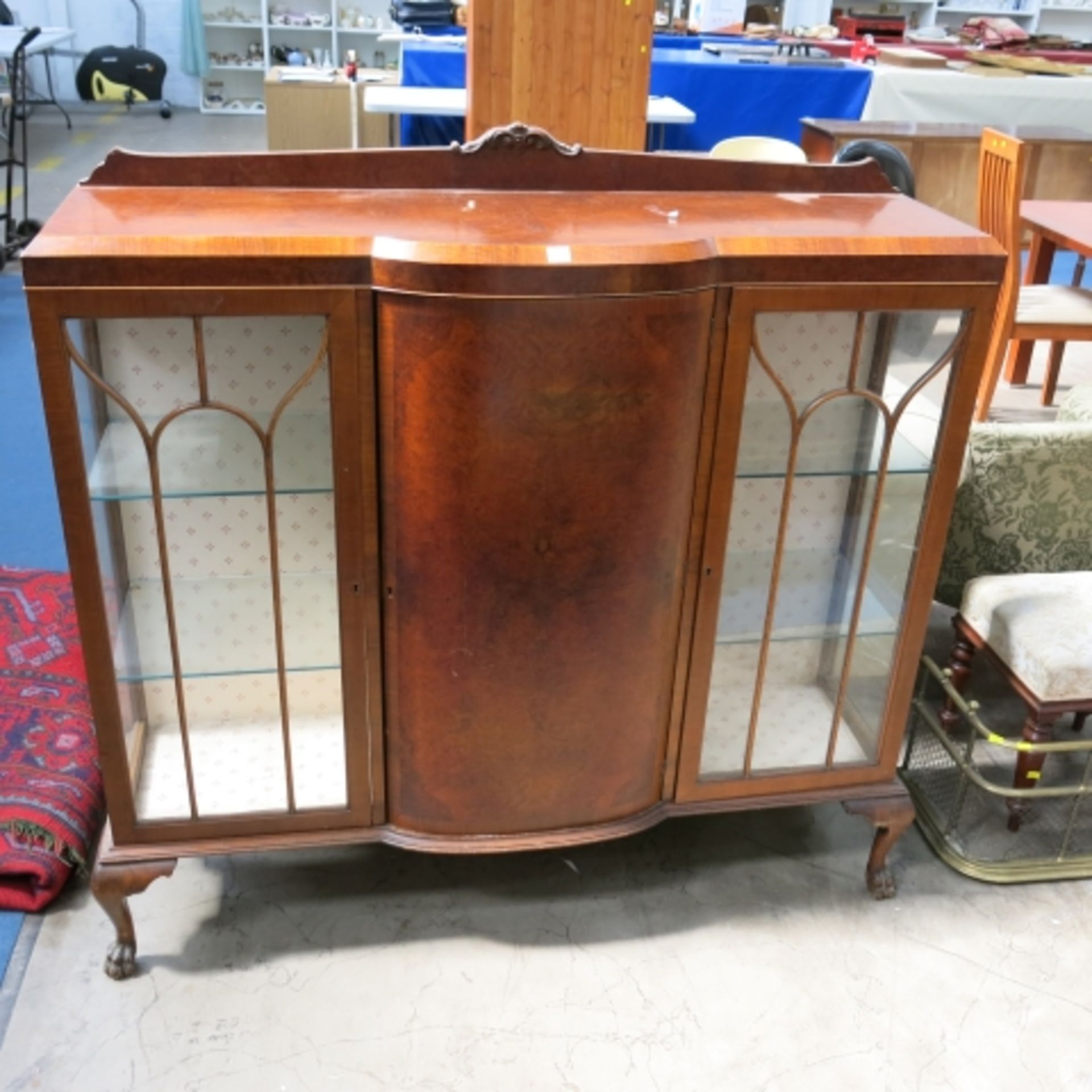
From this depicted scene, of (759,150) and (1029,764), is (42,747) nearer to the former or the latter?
(1029,764)

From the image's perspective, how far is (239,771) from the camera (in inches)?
65.6

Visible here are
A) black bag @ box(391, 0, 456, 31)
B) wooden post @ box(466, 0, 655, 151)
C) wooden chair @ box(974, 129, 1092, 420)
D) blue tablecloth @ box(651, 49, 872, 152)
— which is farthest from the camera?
black bag @ box(391, 0, 456, 31)

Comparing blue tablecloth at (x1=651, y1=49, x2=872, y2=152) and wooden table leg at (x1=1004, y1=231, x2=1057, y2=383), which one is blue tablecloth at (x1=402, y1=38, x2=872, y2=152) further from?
wooden table leg at (x1=1004, y1=231, x2=1057, y2=383)

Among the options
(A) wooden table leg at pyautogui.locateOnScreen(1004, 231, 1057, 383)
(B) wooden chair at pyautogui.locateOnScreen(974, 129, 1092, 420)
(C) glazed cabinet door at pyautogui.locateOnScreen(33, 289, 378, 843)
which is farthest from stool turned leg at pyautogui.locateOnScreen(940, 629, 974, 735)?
(A) wooden table leg at pyautogui.locateOnScreen(1004, 231, 1057, 383)

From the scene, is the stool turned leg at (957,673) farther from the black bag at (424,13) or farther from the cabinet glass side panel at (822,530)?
the black bag at (424,13)

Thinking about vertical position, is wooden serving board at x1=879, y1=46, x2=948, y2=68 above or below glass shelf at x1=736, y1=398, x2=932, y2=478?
above

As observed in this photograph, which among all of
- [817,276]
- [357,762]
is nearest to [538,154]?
[817,276]

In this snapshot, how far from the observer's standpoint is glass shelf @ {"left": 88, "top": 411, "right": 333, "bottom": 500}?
1.43 meters

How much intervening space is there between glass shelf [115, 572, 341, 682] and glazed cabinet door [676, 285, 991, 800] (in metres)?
0.53

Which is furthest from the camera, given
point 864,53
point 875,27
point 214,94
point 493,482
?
point 214,94

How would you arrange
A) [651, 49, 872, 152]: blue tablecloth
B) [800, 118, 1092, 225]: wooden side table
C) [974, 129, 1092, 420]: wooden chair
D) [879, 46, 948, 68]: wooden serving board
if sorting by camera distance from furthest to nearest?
[879, 46, 948, 68]: wooden serving board
[651, 49, 872, 152]: blue tablecloth
[800, 118, 1092, 225]: wooden side table
[974, 129, 1092, 420]: wooden chair

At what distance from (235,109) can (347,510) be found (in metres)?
8.30

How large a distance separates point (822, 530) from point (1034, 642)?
1.56ft

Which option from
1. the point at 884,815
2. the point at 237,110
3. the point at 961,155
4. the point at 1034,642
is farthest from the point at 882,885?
the point at 237,110
